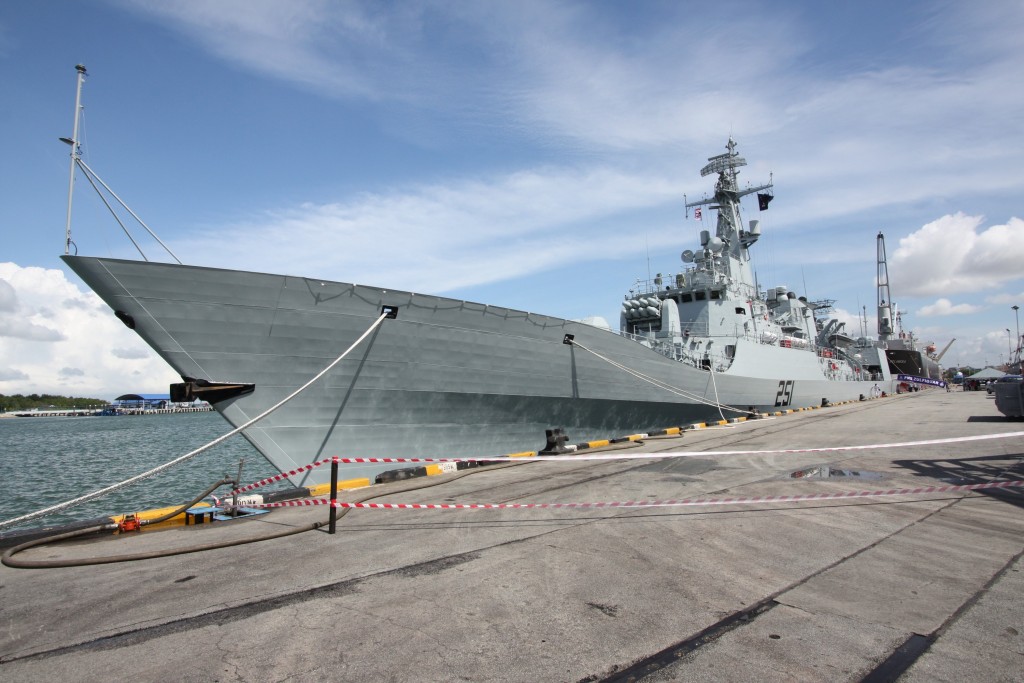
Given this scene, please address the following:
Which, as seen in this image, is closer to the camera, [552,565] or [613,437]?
[552,565]

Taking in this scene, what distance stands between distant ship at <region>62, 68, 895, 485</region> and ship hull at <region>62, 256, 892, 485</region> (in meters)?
0.02

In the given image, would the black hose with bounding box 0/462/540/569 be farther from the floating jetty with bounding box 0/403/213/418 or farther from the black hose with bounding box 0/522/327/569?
the floating jetty with bounding box 0/403/213/418

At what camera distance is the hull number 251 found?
21.6m

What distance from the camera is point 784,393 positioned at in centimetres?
2214

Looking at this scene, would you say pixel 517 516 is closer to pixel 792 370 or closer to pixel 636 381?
pixel 636 381

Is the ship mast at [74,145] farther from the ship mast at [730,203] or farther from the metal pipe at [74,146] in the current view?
the ship mast at [730,203]

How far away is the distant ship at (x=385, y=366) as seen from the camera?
26.0ft

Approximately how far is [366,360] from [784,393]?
1884 cm

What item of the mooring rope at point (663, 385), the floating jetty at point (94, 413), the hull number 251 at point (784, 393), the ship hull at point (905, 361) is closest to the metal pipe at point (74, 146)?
the mooring rope at point (663, 385)

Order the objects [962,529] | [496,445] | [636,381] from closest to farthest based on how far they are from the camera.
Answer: [962,529] < [496,445] < [636,381]

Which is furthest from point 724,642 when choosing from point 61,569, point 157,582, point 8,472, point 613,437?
point 8,472

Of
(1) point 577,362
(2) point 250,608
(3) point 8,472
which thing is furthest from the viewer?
(3) point 8,472

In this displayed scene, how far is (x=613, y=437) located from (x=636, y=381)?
1.63 meters

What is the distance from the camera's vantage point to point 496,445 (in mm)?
11367
